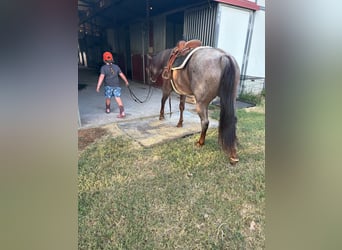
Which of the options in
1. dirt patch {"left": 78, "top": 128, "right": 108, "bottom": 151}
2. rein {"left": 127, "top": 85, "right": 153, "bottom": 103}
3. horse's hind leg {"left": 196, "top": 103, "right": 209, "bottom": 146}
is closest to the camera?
dirt patch {"left": 78, "top": 128, "right": 108, "bottom": 151}

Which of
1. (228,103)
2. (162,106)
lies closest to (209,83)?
(228,103)

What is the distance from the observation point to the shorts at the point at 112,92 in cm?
72

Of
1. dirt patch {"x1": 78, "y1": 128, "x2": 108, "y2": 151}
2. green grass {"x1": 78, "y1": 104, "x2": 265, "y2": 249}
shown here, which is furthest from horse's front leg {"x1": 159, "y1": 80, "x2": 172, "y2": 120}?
dirt patch {"x1": 78, "y1": 128, "x2": 108, "y2": 151}

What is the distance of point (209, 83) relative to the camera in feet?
2.85

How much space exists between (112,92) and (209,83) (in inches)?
15.3

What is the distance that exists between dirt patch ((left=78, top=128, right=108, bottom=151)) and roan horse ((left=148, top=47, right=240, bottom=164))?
0.81 feet

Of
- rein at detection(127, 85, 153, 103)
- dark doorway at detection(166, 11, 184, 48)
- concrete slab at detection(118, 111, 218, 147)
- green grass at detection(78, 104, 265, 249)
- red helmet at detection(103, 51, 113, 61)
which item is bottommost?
green grass at detection(78, 104, 265, 249)

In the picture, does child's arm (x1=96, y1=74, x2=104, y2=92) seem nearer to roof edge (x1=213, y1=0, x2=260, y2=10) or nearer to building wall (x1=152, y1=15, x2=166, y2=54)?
building wall (x1=152, y1=15, x2=166, y2=54)

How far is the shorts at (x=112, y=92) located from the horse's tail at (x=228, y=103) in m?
0.40

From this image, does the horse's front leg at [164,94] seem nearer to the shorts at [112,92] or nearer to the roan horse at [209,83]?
the roan horse at [209,83]

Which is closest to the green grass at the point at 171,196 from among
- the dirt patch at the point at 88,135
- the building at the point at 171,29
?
the dirt patch at the point at 88,135

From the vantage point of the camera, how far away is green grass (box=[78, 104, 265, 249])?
2.21 feet
